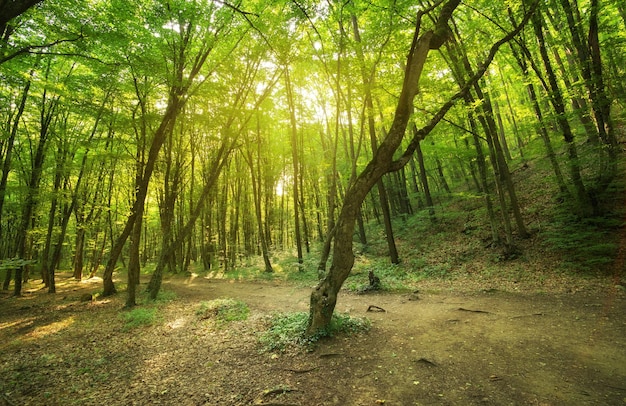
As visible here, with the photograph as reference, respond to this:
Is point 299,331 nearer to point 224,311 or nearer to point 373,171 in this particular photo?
point 224,311

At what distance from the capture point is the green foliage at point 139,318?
332 inches

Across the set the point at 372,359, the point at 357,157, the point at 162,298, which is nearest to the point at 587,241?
the point at 357,157

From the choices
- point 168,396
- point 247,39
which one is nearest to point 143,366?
point 168,396

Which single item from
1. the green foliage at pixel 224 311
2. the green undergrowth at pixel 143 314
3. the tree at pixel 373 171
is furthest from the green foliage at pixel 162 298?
the tree at pixel 373 171

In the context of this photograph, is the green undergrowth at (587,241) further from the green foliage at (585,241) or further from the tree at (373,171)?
the tree at (373,171)

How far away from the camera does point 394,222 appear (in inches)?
869

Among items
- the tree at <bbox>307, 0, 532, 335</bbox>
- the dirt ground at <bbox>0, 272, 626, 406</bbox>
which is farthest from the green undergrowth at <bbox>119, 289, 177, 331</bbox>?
the tree at <bbox>307, 0, 532, 335</bbox>

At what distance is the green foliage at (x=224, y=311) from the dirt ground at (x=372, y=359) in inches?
16.0

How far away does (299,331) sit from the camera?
6324 millimetres

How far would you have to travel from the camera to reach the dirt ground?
3980mm

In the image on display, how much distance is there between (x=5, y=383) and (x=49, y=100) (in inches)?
535

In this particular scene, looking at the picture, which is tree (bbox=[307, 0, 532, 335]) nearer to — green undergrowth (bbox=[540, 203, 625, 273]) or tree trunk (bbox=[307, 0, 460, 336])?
tree trunk (bbox=[307, 0, 460, 336])

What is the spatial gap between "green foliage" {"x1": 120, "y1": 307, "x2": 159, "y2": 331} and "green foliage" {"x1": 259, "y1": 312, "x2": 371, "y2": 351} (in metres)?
4.37

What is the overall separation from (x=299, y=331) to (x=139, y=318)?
18.8 ft
